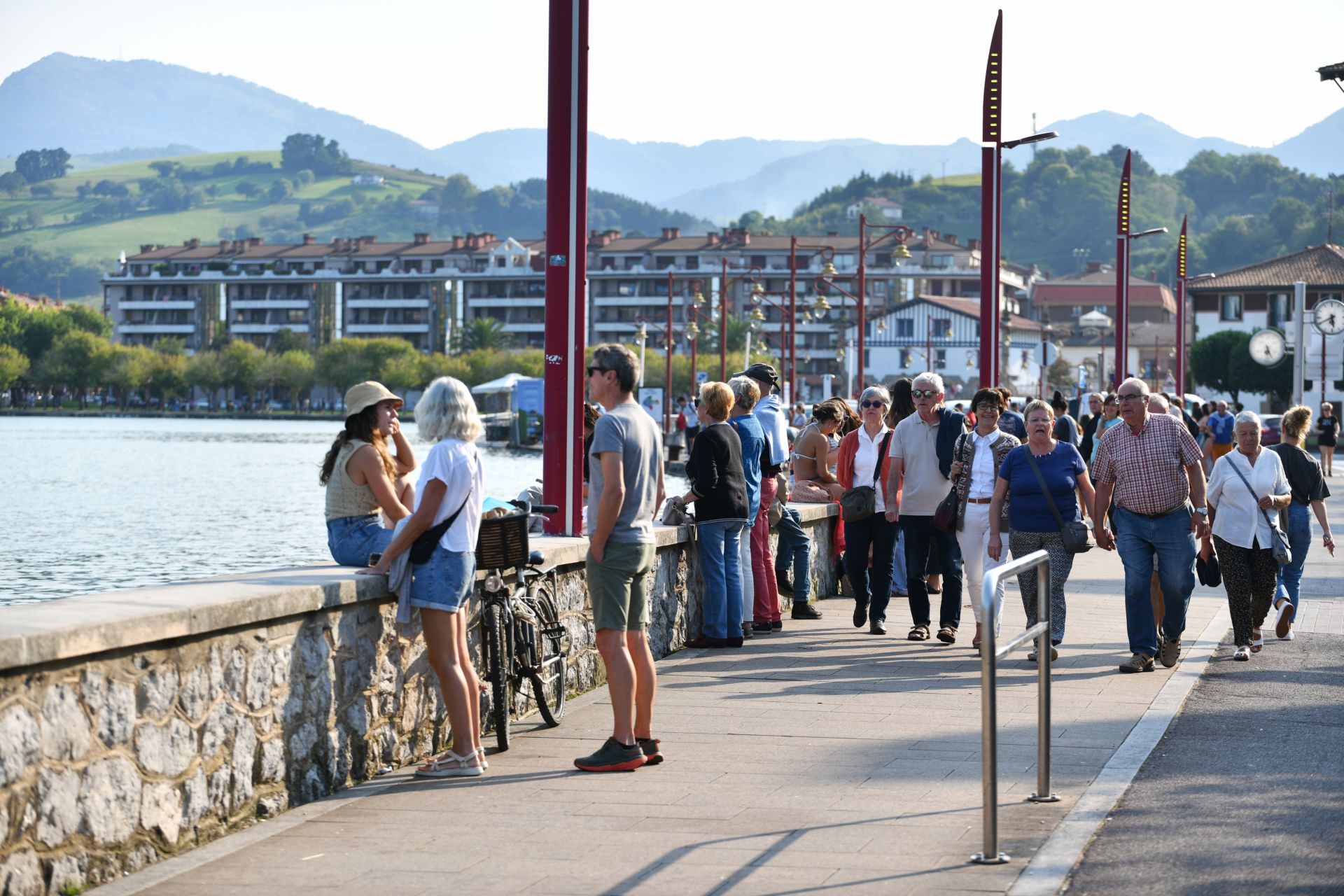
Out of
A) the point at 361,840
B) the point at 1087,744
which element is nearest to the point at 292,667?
the point at 361,840

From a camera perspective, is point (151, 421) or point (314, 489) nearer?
point (314, 489)

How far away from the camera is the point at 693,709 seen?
924 centimetres

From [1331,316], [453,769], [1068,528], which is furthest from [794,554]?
[1331,316]

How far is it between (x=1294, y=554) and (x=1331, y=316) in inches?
810

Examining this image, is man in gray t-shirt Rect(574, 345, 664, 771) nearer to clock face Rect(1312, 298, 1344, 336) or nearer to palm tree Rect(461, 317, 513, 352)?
clock face Rect(1312, 298, 1344, 336)

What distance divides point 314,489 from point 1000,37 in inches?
1681

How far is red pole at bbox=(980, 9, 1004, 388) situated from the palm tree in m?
147

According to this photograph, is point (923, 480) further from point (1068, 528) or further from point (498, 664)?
point (498, 664)

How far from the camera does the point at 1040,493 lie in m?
11.1

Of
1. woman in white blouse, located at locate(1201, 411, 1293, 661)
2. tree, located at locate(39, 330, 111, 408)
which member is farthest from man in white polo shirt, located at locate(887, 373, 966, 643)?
tree, located at locate(39, 330, 111, 408)

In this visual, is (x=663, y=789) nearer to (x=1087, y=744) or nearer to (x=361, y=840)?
(x=361, y=840)

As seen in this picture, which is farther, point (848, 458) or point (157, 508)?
point (157, 508)

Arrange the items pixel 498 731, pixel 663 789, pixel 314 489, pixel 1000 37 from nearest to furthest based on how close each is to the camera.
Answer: pixel 663 789 < pixel 498 731 < pixel 1000 37 < pixel 314 489

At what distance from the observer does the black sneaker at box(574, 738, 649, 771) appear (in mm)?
7578
